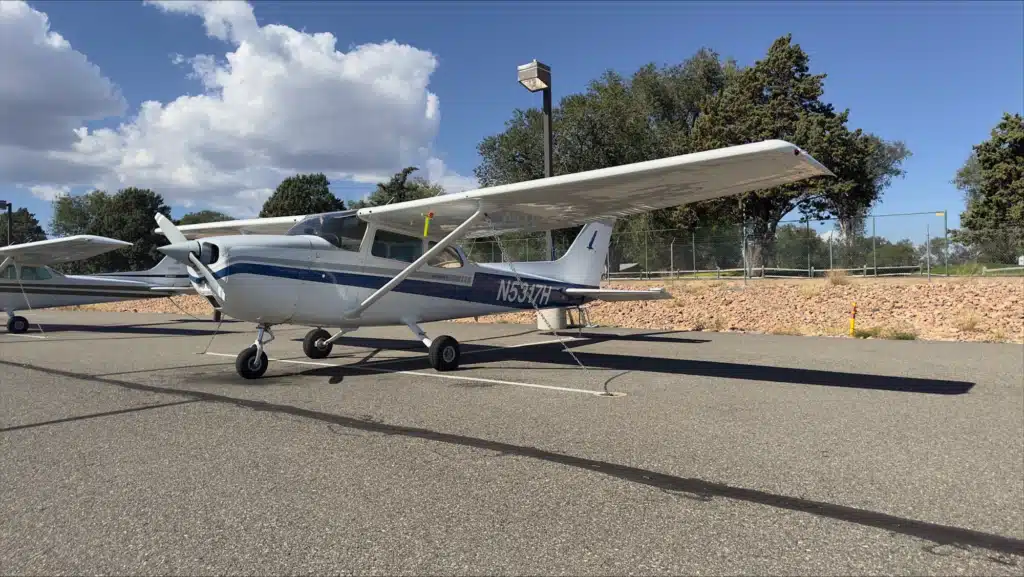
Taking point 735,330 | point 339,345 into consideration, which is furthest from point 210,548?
point 735,330

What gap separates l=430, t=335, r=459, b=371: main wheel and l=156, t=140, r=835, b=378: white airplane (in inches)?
0.8

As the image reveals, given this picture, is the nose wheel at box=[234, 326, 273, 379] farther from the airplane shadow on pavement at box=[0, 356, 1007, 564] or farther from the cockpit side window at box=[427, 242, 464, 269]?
the cockpit side window at box=[427, 242, 464, 269]

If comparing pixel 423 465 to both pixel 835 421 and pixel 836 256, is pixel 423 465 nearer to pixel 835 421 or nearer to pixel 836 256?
pixel 835 421

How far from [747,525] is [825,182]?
33.3m

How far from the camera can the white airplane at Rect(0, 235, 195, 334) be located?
15805mm

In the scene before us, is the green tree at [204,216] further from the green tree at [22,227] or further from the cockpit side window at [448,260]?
the cockpit side window at [448,260]

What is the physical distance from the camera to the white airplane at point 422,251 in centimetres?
666

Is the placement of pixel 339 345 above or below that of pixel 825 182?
below

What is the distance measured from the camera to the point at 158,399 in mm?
6270

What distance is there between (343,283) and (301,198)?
56202 millimetres

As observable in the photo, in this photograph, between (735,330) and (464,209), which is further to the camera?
(735,330)

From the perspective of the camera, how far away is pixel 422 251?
30.8 feet

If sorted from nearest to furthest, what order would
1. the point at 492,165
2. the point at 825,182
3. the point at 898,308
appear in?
the point at 898,308, the point at 825,182, the point at 492,165

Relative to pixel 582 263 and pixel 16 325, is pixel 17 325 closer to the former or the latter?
pixel 16 325
